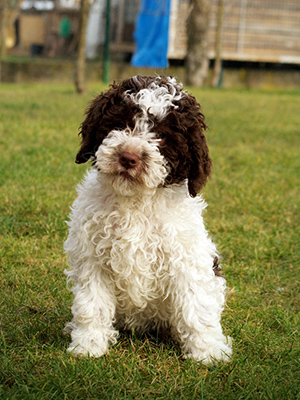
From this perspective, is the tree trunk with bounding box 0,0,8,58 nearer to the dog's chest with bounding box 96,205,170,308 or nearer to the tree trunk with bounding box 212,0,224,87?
the tree trunk with bounding box 212,0,224,87

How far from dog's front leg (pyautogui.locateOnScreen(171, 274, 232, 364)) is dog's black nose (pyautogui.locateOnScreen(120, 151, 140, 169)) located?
63 cm

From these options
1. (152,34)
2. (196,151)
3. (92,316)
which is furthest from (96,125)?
(152,34)

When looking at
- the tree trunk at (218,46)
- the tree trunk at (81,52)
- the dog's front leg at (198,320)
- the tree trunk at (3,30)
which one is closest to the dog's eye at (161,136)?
the dog's front leg at (198,320)

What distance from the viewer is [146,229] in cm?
301

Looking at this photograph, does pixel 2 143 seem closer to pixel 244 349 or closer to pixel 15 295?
pixel 15 295

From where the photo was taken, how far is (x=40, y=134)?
8812 millimetres

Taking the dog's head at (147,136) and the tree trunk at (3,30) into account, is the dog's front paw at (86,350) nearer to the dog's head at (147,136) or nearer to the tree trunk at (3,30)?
the dog's head at (147,136)

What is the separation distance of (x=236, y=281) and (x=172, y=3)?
1758 centimetres

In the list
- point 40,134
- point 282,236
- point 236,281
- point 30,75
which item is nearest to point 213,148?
point 40,134

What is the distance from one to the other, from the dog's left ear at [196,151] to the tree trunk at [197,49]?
644 inches

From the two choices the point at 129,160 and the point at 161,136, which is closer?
the point at 129,160

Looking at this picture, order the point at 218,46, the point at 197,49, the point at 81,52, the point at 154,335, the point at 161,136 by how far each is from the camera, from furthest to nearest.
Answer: the point at 218,46 → the point at 197,49 → the point at 81,52 → the point at 154,335 → the point at 161,136

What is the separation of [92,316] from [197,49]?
17.1 m

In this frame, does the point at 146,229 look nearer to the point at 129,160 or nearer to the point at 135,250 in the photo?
the point at 135,250
